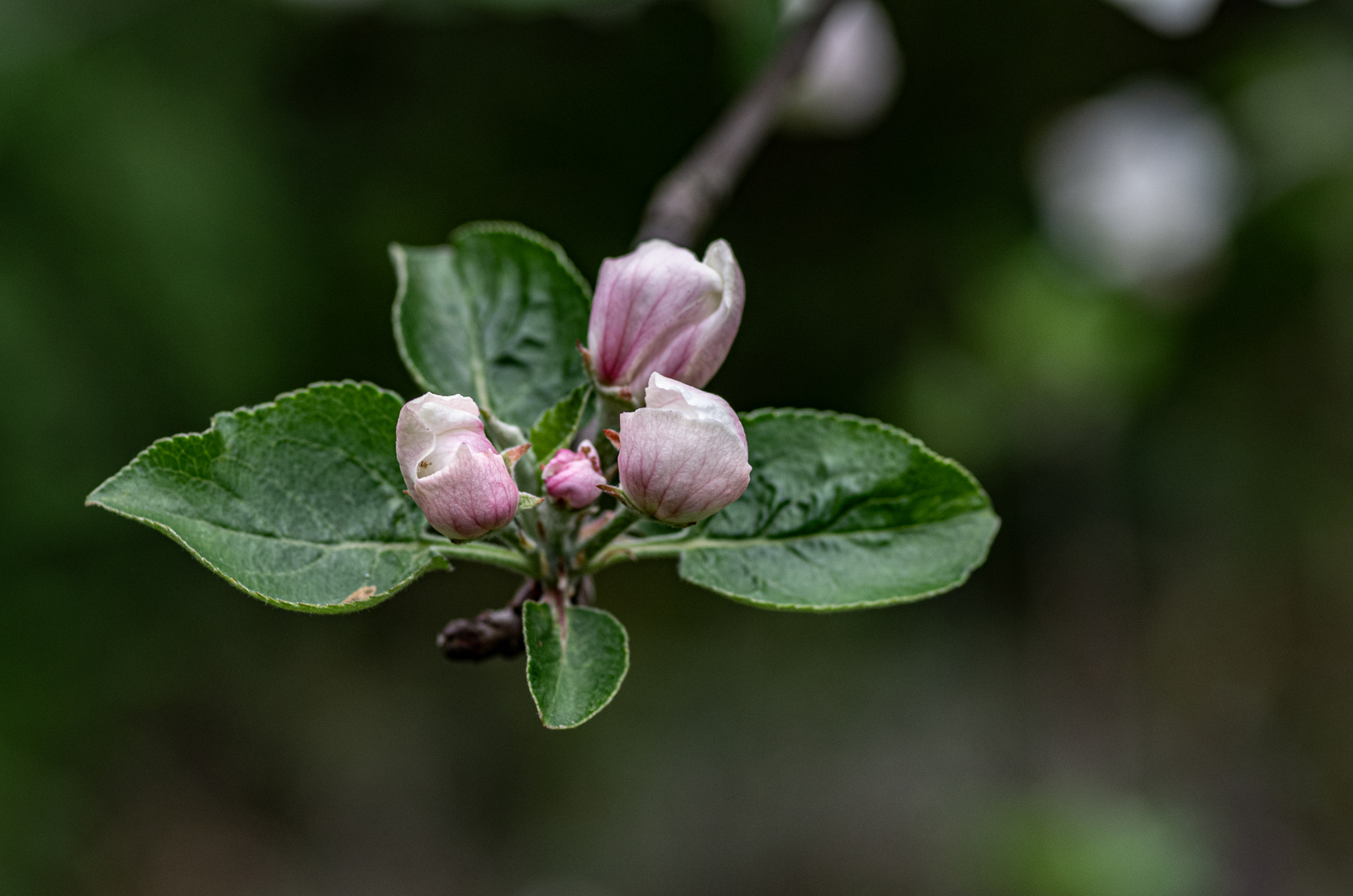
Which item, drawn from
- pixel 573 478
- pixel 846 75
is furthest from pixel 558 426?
pixel 846 75

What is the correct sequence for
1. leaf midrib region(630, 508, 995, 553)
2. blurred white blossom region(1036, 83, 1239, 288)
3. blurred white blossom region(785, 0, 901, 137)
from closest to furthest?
leaf midrib region(630, 508, 995, 553) < blurred white blossom region(785, 0, 901, 137) < blurred white blossom region(1036, 83, 1239, 288)

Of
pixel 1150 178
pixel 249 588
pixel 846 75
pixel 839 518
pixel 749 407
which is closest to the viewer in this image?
pixel 249 588

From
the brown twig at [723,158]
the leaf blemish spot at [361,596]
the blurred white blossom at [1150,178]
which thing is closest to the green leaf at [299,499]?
the leaf blemish spot at [361,596]

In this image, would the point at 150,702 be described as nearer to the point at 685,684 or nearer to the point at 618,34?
the point at 685,684

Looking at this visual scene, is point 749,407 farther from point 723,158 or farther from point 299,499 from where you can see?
point 299,499

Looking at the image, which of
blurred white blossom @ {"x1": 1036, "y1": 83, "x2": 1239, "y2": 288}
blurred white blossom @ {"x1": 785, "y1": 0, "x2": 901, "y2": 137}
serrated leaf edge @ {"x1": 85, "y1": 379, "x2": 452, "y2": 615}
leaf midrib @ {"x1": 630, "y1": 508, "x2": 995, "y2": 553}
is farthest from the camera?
blurred white blossom @ {"x1": 1036, "y1": 83, "x2": 1239, "y2": 288}

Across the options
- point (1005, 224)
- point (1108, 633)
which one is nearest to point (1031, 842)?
point (1108, 633)

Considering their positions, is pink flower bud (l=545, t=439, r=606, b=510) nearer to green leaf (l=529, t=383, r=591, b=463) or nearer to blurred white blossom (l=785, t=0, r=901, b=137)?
green leaf (l=529, t=383, r=591, b=463)

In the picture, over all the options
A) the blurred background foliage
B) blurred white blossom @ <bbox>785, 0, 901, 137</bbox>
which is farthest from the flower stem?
the blurred background foliage
